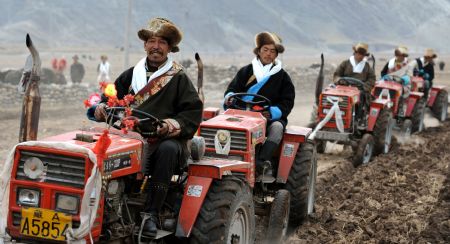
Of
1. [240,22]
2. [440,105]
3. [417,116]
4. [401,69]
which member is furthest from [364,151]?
[240,22]

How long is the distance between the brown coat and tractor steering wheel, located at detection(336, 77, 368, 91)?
11cm

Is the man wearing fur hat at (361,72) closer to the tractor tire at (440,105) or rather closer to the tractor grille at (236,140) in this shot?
the tractor grille at (236,140)

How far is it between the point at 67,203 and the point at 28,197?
27cm

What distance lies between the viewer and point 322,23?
122625 mm

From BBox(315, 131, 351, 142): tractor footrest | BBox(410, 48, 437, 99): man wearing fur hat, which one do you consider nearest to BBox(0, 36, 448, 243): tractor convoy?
BBox(315, 131, 351, 142): tractor footrest

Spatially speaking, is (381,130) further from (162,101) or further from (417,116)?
(162,101)

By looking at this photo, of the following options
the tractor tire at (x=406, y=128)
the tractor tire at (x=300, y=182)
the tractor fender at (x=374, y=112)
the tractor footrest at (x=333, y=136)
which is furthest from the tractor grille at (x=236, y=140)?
the tractor tire at (x=406, y=128)

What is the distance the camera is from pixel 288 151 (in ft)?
28.3

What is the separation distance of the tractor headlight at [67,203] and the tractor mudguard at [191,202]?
1.01 meters

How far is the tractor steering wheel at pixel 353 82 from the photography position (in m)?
14.5

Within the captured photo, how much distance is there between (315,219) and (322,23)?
380 ft

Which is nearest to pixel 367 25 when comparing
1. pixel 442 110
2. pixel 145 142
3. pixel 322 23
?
pixel 322 23

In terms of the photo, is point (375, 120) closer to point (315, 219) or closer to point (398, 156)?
point (398, 156)

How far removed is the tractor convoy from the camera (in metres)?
5.02
